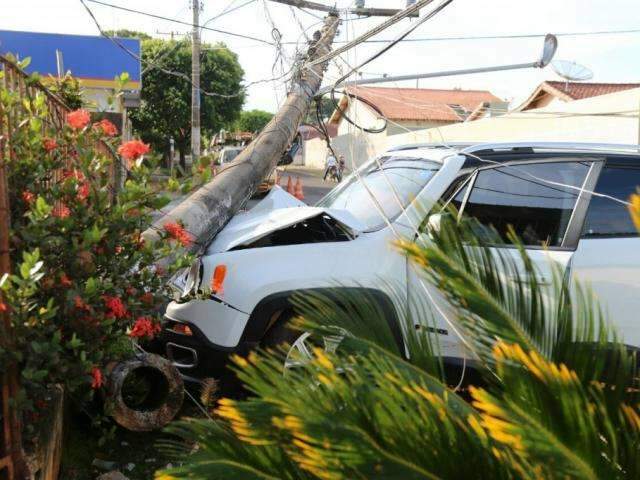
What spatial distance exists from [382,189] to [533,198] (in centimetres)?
108

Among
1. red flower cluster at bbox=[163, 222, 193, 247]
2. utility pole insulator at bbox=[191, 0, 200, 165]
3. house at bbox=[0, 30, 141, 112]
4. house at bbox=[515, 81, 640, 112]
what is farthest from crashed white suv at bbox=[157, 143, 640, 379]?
house at bbox=[515, 81, 640, 112]

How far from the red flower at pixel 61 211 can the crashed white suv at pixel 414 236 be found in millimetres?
1037

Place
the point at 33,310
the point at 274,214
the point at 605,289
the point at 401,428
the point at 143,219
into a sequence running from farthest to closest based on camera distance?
1. the point at 274,214
2. the point at 605,289
3. the point at 143,219
4. the point at 33,310
5. the point at 401,428

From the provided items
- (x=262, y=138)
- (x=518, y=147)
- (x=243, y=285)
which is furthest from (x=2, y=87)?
(x=262, y=138)

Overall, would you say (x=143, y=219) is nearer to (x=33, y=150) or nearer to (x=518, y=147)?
(x=33, y=150)

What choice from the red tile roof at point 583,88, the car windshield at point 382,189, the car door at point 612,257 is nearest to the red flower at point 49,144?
the car windshield at point 382,189

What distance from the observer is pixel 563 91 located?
79.3 feet

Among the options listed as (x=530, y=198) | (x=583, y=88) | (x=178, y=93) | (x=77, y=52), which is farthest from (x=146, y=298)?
(x=178, y=93)

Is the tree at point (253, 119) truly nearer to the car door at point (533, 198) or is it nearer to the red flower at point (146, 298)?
the car door at point (533, 198)

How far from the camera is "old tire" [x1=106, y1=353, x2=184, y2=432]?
11.9 feet

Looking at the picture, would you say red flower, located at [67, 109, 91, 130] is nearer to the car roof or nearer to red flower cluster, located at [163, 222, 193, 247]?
red flower cluster, located at [163, 222, 193, 247]

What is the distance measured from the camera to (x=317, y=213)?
4047mm

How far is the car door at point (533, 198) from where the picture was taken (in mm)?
3941

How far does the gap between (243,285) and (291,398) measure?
2435 mm
